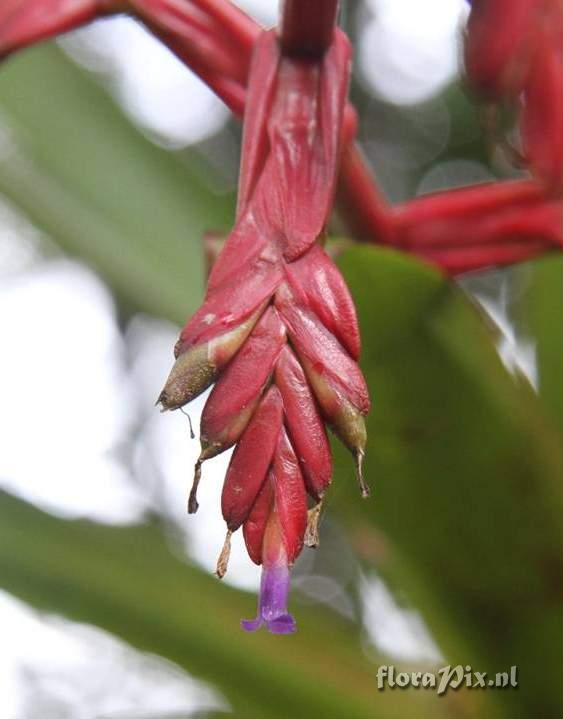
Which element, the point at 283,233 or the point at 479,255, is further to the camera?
the point at 479,255

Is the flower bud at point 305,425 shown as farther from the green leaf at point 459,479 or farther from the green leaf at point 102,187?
the green leaf at point 102,187

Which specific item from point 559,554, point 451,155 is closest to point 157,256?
point 559,554

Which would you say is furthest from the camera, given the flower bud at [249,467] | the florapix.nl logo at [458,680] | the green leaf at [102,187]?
the green leaf at [102,187]

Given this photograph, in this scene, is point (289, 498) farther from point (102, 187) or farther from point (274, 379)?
point (102, 187)

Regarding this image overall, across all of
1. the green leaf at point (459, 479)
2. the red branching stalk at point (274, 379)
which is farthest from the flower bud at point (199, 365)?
the green leaf at point (459, 479)

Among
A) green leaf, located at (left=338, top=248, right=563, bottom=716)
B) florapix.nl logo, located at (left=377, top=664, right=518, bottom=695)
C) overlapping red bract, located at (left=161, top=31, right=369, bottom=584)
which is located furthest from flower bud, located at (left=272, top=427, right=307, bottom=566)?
florapix.nl logo, located at (left=377, top=664, right=518, bottom=695)

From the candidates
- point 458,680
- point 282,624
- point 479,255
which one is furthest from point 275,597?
point 458,680

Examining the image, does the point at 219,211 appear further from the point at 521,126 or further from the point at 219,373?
the point at 219,373
